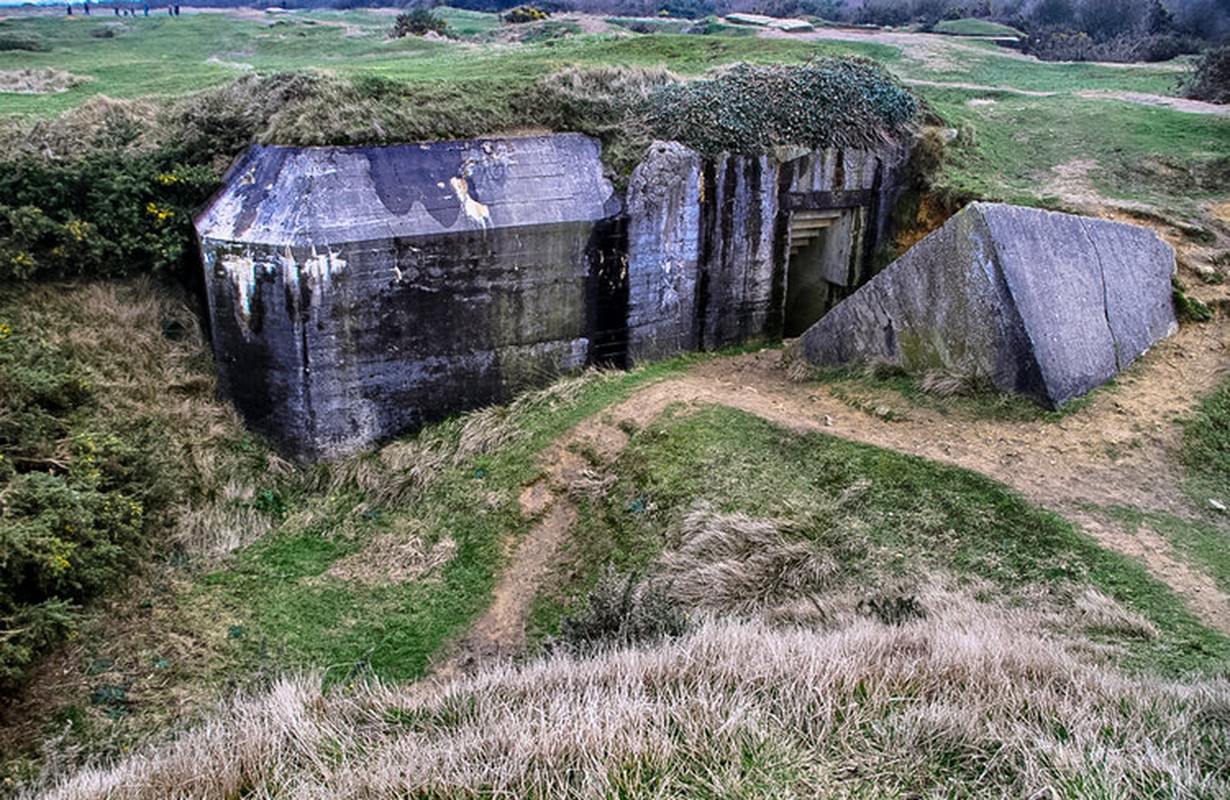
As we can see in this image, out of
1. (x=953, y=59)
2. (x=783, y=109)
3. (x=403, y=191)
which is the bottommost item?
(x=403, y=191)

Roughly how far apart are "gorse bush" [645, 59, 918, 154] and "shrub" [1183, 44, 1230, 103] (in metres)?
6.22

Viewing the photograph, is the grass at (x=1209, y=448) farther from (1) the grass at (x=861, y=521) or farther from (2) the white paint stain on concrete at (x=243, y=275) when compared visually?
(2) the white paint stain on concrete at (x=243, y=275)

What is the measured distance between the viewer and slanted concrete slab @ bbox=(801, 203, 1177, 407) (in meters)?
8.05

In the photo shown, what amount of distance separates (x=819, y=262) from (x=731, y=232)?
6.56 ft

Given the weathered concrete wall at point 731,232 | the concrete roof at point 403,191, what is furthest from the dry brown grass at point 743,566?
the concrete roof at point 403,191

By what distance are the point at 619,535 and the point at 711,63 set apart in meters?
8.43

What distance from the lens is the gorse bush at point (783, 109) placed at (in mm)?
A: 10906

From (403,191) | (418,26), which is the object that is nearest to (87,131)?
(403,191)

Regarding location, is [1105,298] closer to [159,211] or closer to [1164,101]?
[1164,101]

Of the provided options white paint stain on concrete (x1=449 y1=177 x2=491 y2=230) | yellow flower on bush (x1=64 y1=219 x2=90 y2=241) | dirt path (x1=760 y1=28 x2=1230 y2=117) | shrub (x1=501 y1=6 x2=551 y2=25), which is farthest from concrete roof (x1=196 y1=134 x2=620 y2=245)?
shrub (x1=501 y1=6 x2=551 y2=25)

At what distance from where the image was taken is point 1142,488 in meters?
7.03

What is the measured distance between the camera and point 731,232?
11180mm

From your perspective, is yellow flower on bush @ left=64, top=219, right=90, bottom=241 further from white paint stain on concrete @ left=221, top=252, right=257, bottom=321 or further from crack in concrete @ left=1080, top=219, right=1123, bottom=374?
crack in concrete @ left=1080, top=219, right=1123, bottom=374

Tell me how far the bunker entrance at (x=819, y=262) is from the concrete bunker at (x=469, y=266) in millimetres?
182
